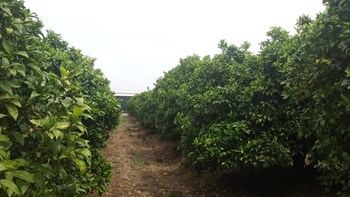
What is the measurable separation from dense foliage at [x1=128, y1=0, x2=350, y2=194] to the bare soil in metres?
0.45

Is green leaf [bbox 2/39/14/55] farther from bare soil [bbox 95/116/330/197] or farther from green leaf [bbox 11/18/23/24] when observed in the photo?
bare soil [bbox 95/116/330/197]

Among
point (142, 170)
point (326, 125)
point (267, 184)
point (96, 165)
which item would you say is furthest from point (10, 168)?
point (142, 170)

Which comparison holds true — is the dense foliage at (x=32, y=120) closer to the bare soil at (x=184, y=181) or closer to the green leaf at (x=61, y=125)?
the green leaf at (x=61, y=125)

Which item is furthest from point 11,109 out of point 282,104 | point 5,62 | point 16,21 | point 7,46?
point 282,104

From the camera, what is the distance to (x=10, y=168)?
5.76 ft

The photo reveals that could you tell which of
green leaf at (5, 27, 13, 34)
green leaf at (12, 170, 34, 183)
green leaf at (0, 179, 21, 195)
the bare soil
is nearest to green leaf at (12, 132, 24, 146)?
green leaf at (12, 170, 34, 183)

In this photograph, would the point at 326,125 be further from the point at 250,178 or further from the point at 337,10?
the point at 250,178

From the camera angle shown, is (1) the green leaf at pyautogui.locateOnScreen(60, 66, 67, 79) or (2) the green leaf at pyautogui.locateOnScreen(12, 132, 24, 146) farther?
(1) the green leaf at pyautogui.locateOnScreen(60, 66, 67, 79)

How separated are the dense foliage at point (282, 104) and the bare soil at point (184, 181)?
0.45 meters

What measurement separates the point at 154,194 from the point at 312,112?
4.52 metres

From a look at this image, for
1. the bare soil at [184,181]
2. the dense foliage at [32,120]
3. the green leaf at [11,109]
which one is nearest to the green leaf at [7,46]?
the dense foliage at [32,120]

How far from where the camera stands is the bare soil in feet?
20.6

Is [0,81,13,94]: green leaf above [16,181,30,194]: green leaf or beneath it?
above

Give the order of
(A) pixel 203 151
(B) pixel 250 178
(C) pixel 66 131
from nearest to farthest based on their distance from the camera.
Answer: (C) pixel 66 131 < (A) pixel 203 151 < (B) pixel 250 178
